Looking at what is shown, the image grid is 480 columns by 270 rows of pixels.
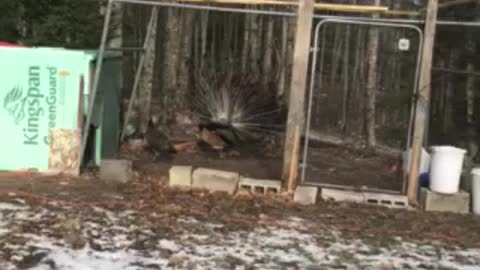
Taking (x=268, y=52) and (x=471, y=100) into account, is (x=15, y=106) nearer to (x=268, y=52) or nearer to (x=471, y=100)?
(x=471, y=100)

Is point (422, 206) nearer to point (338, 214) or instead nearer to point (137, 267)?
point (338, 214)

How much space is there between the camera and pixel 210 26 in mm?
16344

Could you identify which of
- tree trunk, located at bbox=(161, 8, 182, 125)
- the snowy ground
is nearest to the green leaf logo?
the snowy ground

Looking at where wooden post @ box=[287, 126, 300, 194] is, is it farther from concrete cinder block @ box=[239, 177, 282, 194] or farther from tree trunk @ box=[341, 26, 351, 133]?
tree trunk @ box=[341, 26, 351, 133]

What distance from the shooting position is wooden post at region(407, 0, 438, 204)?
864 cm

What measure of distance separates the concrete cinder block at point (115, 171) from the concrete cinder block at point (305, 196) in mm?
2197

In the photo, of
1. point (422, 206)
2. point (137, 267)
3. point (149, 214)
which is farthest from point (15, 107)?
point (422, 206)

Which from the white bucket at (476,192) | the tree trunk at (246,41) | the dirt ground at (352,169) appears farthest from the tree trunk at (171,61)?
the white bucket at (476,192)

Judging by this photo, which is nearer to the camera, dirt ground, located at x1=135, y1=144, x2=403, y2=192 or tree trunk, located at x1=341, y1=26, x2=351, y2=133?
dirt ground, located at x1=135, y1=144, x2=403, y2=192

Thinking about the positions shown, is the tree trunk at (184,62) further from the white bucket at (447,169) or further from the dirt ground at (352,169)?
the white bucket at (447,169)

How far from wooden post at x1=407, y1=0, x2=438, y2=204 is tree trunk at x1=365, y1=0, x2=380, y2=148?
4.03 meters

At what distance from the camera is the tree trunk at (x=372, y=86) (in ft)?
42.4

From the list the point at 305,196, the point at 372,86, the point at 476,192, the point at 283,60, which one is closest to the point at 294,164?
the point at 305,196

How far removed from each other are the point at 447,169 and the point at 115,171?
4.08 m
